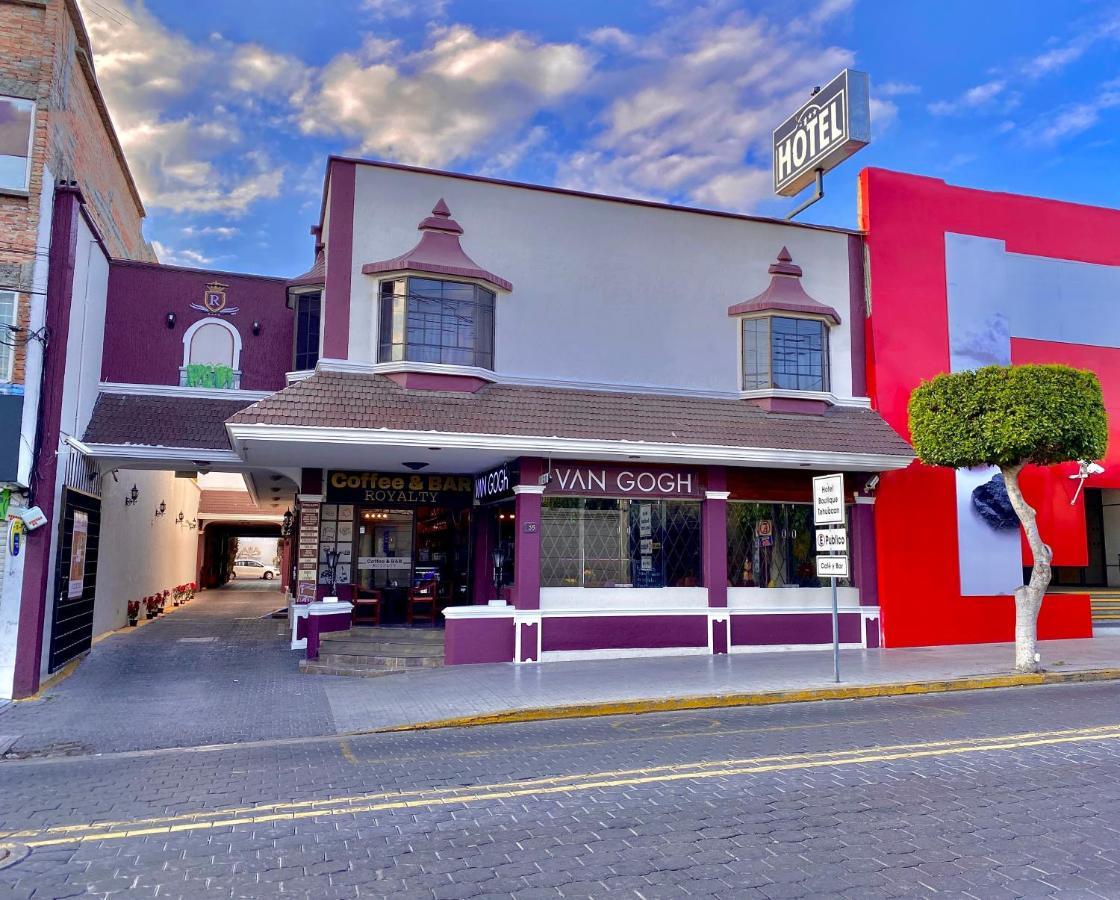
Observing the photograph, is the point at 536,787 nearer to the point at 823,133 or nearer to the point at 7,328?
the point at 7,328

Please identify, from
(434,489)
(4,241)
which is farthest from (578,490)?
(4,241)

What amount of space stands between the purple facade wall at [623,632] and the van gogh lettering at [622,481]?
2.09m

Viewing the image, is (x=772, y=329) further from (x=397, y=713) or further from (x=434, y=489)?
(x=397, y=713)

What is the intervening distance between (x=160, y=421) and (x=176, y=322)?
7.06ft

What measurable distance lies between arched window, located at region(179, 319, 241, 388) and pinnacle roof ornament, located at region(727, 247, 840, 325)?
9.46 meters

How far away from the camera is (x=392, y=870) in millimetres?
4828

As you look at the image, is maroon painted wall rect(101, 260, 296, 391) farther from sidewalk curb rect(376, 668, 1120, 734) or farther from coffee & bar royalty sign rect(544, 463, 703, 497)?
sidewalk curb rect(376, 668, 1120, 734)

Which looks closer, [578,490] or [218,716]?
[218,716]

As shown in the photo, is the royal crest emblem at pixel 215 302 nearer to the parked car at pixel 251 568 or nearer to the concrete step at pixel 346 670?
the concrete step at pixel 346 670

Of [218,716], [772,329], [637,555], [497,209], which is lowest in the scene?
[218,716]

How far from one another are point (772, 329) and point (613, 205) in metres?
3.72

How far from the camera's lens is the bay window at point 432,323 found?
13672mm

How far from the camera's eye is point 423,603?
1611 cm

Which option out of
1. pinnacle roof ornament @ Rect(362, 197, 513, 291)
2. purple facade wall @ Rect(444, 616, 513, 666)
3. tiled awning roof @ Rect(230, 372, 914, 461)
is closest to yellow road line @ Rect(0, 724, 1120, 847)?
purple facade wall @ Rect(444, 616, 513, 666)
